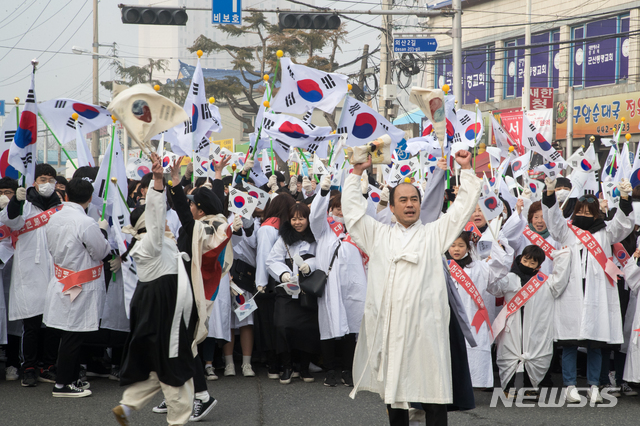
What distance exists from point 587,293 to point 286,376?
291cm

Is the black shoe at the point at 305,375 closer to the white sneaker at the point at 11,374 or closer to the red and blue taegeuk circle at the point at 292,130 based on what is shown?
the white sneaker at the point at 11,374

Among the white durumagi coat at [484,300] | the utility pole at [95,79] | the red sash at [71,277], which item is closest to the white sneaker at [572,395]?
the white durumagi coat at [484,300]

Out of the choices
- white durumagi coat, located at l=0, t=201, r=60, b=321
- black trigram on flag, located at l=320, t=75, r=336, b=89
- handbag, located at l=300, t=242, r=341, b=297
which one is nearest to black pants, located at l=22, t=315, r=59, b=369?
white durumagi coat, located at l=0, t=201, r=60, b=321

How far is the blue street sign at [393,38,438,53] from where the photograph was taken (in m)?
14.4

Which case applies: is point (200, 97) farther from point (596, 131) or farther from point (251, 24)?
point (596, 131)

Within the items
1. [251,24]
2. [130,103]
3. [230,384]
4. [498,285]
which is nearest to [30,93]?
[130,103]

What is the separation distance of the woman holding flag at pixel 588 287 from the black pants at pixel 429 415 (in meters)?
2.35

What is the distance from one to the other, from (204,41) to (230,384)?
21.8m

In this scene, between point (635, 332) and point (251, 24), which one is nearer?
point (635, 332)

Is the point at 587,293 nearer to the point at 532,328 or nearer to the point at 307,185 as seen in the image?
the point at 532,328

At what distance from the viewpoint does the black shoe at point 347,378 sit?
6398mm

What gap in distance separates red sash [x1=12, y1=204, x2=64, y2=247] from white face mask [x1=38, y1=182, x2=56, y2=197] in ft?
0.55

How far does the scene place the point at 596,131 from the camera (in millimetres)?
23984
